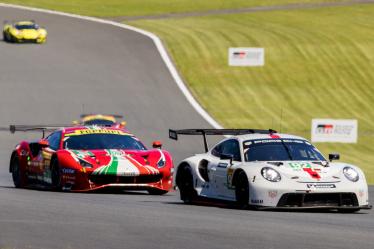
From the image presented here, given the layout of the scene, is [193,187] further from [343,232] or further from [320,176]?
[343,232]

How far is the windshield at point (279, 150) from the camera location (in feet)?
55.3

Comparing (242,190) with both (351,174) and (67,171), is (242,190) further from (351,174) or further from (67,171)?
(67,171)

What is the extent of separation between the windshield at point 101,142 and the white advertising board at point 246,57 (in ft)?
111

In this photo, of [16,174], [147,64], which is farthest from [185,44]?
[16,174]

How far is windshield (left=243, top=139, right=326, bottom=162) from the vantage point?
16.8m

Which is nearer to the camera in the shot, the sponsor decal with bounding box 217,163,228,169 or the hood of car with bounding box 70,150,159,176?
the sponsor decal with bounding box 217,163,228,169

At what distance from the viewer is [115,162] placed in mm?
19234

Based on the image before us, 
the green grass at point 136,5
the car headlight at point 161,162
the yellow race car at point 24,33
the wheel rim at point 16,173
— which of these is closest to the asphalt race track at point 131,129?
the wheel rim at point 16,173

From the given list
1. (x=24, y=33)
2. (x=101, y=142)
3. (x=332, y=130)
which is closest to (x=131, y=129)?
(x=332, y=130)

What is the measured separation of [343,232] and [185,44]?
4507 centimetres

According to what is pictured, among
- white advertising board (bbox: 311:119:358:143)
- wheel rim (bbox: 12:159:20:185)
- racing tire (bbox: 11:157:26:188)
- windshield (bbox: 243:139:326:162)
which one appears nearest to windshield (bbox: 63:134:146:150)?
racing tire (bbox: 11:157:26:188)

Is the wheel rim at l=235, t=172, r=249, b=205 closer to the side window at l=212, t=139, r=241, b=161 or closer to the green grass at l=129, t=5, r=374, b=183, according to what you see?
the side window at l=212, t=139, r=241, b=161

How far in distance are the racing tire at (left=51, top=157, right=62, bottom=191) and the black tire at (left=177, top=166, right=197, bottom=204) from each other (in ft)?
7.65

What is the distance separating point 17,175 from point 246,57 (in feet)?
113
